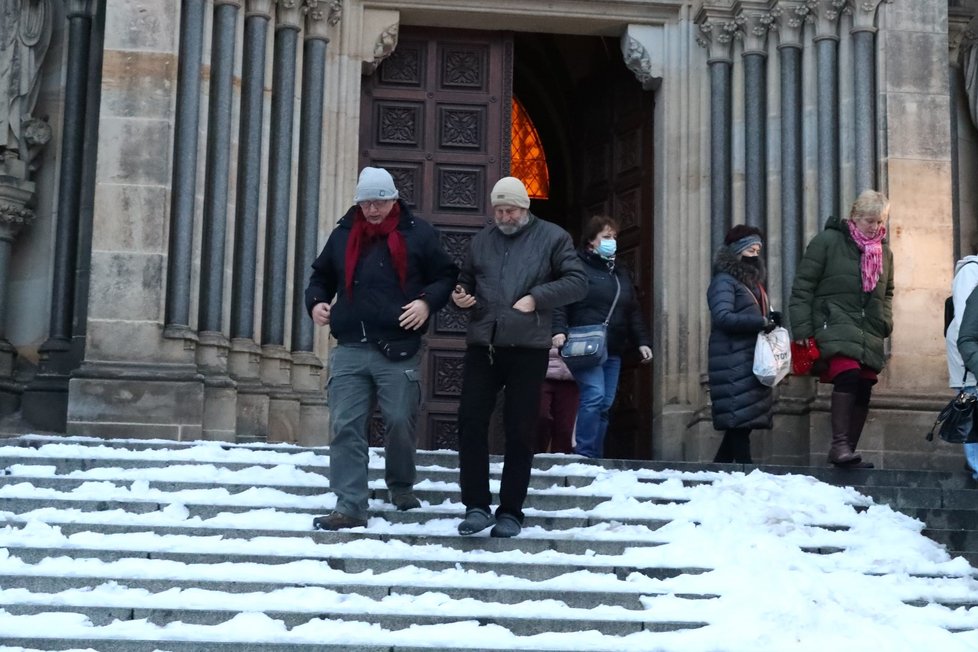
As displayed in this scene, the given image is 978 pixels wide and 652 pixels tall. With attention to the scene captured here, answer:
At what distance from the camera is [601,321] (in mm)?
10039

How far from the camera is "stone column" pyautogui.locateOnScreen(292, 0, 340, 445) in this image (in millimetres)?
11641

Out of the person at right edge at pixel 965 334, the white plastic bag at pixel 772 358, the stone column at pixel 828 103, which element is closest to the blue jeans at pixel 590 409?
the white plastic bag at pixel 772 358

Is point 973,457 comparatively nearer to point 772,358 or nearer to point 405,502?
point 772,358

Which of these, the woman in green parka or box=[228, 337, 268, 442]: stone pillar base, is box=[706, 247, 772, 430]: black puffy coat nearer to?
the woman in green parka

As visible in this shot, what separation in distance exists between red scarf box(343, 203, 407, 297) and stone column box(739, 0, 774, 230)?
15.3ft

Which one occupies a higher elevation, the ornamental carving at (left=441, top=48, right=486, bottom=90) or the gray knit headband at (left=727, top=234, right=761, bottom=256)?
the ornamental carving at (left=441, top=48, right=486, bottom=90)

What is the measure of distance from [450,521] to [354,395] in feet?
2.50

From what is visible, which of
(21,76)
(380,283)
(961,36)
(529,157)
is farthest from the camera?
(529,157)

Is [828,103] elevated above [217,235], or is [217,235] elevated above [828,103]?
[828,103]

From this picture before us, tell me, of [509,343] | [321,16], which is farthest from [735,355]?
[321,16]

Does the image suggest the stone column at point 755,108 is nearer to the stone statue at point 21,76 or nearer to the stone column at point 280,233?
the stone column at point 280,233

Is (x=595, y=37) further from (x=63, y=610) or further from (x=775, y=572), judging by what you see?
(x=63, y=610)

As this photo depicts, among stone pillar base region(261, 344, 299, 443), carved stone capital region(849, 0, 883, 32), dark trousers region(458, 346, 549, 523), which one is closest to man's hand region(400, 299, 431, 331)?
dark trousers region(458, 346, 549, 523)

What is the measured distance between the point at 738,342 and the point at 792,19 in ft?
11.5
